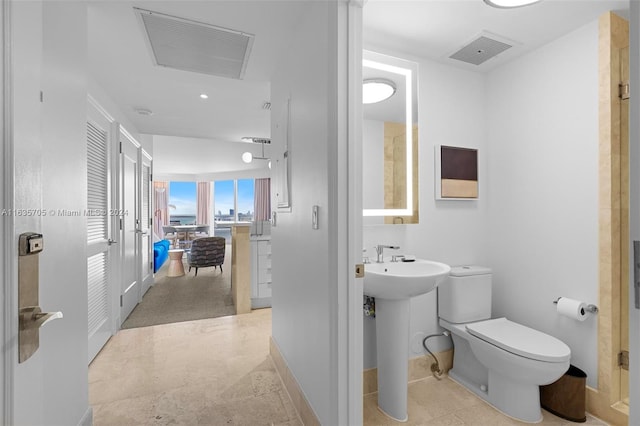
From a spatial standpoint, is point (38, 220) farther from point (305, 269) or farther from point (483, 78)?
point (483, 78)

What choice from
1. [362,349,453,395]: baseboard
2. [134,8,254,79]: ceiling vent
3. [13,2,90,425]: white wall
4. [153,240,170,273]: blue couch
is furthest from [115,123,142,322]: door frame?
[362,349,453,395]: baseboard

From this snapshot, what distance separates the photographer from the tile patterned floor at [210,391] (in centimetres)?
177

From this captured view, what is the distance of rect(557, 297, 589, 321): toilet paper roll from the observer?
5.90 feet

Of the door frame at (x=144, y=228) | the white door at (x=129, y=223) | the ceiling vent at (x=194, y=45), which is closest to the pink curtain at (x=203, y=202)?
the door frame at (x=144, y=228)

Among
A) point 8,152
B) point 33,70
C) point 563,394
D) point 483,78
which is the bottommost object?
point 563,394

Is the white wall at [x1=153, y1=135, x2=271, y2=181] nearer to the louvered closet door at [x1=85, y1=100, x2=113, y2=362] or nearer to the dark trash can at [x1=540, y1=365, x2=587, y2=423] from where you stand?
the louvered closet door at [x1=85, y1=100, x2=113, y2=362]

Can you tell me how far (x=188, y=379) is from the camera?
7.19 feet

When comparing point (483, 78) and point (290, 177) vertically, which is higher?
point (483, 78)

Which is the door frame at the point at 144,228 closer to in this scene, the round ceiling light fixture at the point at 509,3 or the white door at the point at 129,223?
the white door at the point at 129,223

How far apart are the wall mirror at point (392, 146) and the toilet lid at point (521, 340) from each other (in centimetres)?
81

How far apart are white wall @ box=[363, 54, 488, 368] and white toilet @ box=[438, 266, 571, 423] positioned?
134mm

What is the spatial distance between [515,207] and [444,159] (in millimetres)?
629

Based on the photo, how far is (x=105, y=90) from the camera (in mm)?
2617

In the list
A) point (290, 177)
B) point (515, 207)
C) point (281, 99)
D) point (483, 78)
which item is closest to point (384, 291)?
point (290, 177)
